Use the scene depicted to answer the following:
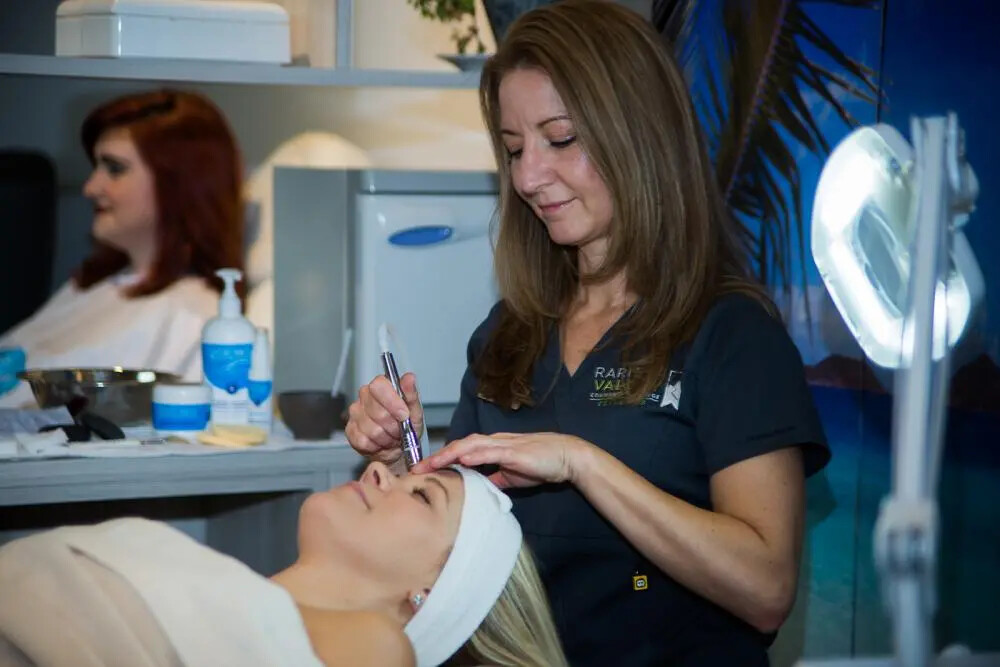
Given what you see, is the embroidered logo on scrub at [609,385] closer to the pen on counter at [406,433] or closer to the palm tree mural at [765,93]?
the pen on counter at [406,433]

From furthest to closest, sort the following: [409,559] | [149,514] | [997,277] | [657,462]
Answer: [149,514]
[997,277]
[657,462]
[409,559]

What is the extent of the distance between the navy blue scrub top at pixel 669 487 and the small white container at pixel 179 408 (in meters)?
1.06

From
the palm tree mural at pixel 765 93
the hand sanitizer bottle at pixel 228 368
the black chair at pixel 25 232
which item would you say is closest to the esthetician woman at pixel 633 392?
the palm tree mural at pixel 765 93

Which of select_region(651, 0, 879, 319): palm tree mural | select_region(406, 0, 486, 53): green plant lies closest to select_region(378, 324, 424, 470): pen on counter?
select_region(651, 0, 879, 319): palm tree mural

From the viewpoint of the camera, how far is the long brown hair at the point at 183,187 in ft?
9.61

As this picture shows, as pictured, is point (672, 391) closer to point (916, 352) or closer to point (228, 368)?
point (916, 352)

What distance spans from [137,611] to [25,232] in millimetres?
1884

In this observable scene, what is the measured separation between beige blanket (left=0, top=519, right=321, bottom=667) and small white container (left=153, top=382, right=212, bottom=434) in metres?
1.21

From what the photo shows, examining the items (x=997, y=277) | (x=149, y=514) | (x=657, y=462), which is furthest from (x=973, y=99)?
(x=149, y=514)

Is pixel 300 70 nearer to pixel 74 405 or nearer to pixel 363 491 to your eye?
pixel 74 405

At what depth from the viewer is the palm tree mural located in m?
2.15

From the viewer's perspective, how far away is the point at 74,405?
2514 mm

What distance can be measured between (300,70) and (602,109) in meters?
1.24

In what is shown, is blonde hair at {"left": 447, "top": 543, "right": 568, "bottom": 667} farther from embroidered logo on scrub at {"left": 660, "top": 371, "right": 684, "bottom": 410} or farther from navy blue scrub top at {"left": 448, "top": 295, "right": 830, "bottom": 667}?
embroidered logo on scrub at {"left": 660, "top": 371, "right": 684, "bottom": 410}
